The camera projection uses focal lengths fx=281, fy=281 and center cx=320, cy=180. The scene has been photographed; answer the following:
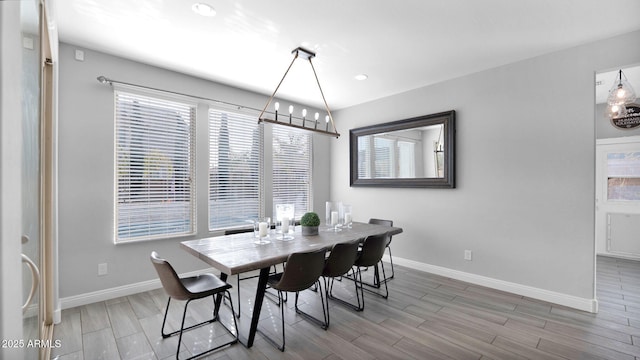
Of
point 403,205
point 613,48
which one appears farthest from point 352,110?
point 613,48

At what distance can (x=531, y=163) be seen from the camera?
3213 mm

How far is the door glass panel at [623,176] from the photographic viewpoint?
4.71 m

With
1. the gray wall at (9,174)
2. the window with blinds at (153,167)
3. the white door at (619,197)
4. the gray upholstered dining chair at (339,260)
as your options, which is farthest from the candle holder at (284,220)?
the white door at (619,197)

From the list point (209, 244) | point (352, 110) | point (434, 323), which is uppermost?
point (352, 110)

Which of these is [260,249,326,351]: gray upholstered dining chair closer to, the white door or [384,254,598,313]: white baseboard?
[384,254,598,313]: white baseboard

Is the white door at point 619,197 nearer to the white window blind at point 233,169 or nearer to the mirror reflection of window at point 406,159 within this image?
the mirror reflection of window at point 406,159

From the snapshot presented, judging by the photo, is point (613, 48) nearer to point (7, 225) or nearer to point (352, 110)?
point (352, 110)

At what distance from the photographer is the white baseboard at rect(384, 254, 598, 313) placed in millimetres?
2879

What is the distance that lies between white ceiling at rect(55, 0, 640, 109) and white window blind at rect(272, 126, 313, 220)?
A: 133 centimetres

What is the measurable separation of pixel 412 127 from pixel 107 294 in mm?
4409

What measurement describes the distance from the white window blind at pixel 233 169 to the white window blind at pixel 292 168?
13.1 inches

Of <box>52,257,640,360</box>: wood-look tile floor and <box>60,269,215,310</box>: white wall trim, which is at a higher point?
<box>60,269,215,310</box>: white wall trim

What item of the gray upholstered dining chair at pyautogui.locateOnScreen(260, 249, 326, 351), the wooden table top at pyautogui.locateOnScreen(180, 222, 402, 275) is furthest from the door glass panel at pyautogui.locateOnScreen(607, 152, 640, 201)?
the gray upholstered dining chair at pyautogui.locateOnScreen(260, 249, 326, 351)

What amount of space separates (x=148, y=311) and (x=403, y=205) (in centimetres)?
354
